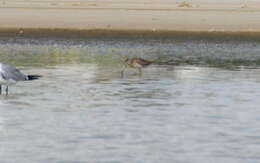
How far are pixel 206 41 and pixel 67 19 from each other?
21.6 ft

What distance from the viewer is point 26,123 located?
1225cm

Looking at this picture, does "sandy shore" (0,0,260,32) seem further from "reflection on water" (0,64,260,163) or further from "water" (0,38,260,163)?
"reflection on water" (0,64,260,163)

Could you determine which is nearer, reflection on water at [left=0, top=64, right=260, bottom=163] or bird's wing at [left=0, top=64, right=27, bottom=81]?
reflection on water at [left=0, top=64, right=260, bottom=163]

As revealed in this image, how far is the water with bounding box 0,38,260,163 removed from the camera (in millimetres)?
10312

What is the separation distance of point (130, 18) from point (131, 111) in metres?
21.5

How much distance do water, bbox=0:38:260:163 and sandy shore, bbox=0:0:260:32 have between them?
8378 mm

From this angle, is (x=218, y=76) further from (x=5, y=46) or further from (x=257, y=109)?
(x=5, y=46)

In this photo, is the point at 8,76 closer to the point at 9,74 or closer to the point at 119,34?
the point at 9,74

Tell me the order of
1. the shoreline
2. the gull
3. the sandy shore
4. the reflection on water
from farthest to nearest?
the sandy shore < the shoreline < the gull < the reflection on water

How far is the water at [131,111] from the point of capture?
1031 cm

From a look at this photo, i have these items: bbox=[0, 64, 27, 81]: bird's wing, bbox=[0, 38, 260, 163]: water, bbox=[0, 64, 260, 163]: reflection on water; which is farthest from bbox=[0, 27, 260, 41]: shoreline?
bbox=[0, 64, 27, 81]: bird's wing

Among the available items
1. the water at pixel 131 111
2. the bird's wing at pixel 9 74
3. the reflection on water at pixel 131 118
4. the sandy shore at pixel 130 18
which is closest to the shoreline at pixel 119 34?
the sandy shore at pixel 130 18

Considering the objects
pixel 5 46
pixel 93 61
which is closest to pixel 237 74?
pixel 93 61

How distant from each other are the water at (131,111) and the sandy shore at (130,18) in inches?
330
